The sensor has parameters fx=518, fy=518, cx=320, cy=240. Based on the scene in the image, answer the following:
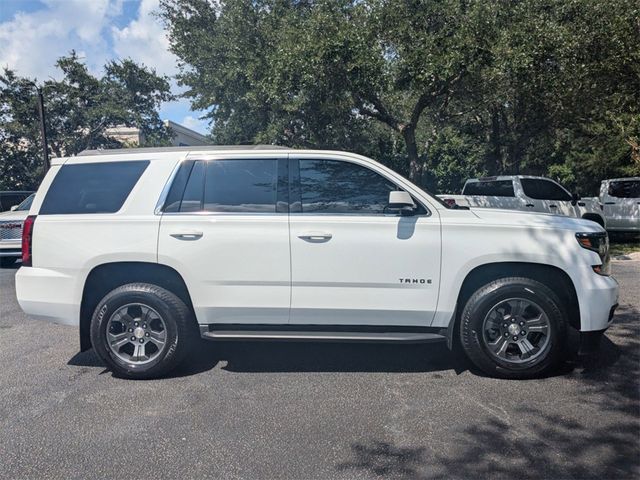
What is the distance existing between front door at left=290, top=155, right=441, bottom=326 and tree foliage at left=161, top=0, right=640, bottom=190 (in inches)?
280

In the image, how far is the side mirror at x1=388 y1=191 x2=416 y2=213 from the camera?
4293 millimetres

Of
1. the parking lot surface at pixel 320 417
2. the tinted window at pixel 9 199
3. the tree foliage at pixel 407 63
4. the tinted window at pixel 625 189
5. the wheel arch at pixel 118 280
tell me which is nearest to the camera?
the parking lot surface at pixel 320 417

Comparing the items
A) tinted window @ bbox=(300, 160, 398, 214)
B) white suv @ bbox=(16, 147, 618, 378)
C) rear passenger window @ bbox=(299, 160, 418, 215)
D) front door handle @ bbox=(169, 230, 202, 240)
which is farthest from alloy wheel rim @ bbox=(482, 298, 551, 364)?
front door handle @ bbox=(169, 230, 202, 240)

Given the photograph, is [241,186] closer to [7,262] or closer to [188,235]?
[188,235]

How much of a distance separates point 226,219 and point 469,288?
87.3 inches

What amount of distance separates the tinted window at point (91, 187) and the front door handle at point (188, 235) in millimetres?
653

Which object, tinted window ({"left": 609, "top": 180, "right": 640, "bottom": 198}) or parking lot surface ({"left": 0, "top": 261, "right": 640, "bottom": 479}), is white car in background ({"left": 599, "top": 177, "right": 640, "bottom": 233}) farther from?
parking lot surface ({"left": 0, "top": 261, "right": 640, "bottom": 479})

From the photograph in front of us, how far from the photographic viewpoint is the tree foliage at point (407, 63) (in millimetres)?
10766

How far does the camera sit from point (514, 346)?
4.43 metres

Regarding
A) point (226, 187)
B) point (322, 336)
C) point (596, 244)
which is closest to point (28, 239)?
point (226, 187)

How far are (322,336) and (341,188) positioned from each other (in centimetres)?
131

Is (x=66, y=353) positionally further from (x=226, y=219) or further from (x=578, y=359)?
(x=578, y=359)

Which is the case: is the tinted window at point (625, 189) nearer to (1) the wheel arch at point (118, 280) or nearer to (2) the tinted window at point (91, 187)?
(1) the wheel arch at point (118, 280)

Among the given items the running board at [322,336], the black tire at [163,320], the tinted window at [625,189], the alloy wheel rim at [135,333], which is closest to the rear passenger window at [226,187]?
the black tire at [163,320]
